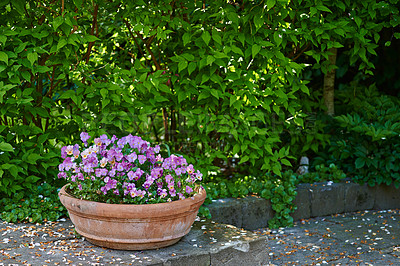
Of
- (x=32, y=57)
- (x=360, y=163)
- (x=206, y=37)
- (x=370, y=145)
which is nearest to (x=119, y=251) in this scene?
(x=32, y=57)

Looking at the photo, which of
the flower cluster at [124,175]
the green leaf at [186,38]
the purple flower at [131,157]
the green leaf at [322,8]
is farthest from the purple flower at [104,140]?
the green leaf at [322,8]

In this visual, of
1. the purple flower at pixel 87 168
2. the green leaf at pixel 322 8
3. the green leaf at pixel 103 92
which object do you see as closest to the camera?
the purple flower at pixel 87 168

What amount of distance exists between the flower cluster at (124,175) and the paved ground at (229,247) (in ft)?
0.92

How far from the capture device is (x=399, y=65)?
19.2 feet

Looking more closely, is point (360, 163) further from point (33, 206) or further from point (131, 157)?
point (33, 206)

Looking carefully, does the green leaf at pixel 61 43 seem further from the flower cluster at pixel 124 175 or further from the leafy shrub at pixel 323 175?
the leafy shrub at pixel 323 175

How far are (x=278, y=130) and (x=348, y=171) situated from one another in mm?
825

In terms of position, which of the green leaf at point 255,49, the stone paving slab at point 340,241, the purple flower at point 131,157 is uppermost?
the green leaf at point 255,49

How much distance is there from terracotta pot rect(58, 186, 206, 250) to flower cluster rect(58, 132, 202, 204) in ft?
0.25

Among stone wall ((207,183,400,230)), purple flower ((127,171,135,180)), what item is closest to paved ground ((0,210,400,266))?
stone wall ((207,183,400,230))

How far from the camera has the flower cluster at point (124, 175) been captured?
108 inches

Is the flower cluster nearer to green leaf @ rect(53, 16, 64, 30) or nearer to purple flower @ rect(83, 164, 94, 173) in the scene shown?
purple flower @ rect(83, 164, 94, 173)

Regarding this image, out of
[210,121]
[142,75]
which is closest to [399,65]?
[210,121]

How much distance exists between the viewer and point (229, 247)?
285cm
